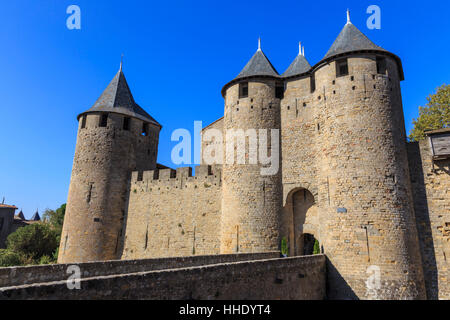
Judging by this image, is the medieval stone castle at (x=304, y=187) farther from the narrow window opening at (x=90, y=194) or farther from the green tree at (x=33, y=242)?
the green tree at (x=33, y=242)

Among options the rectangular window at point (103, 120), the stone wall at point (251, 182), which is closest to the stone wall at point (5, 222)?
the rectangular window at point (103, 120)

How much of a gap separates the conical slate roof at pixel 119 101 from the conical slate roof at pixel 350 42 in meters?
11.7

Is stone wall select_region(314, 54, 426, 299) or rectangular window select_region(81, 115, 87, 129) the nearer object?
stone wall select_region(314, 54, 426, 299)

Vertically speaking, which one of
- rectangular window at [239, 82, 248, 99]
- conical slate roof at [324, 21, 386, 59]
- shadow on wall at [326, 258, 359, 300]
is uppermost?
conical slate roof at [324, 21, 386, 59]

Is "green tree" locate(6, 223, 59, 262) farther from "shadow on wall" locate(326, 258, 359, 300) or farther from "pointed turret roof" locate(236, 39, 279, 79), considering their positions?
"shadow on wall" locate(326, 258, 359, 300)

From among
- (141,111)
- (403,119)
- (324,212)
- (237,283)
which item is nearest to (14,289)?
(237,283)

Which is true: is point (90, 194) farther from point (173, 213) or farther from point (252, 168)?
point (252, 168)

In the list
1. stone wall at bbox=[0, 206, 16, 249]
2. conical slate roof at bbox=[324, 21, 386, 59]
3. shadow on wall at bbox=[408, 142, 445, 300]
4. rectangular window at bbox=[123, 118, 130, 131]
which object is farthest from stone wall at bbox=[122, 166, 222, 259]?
stone wall at bbox=[0, 206, 16, 249]

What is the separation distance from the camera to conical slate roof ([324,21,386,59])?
Answer: 1237 cm

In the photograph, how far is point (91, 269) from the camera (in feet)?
22.5

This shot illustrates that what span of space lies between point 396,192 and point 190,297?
340 inches

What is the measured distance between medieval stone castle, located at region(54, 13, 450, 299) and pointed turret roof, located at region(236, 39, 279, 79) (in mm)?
99

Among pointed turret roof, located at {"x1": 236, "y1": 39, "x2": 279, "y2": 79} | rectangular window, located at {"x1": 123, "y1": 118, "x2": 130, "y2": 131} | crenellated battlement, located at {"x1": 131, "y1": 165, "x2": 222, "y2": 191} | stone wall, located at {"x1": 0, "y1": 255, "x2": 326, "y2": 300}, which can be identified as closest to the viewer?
stone wall, located at {"x1": 0, "y1": 255, "x2": 326, "y2": 300}

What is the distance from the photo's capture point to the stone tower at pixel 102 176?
16516 mm
